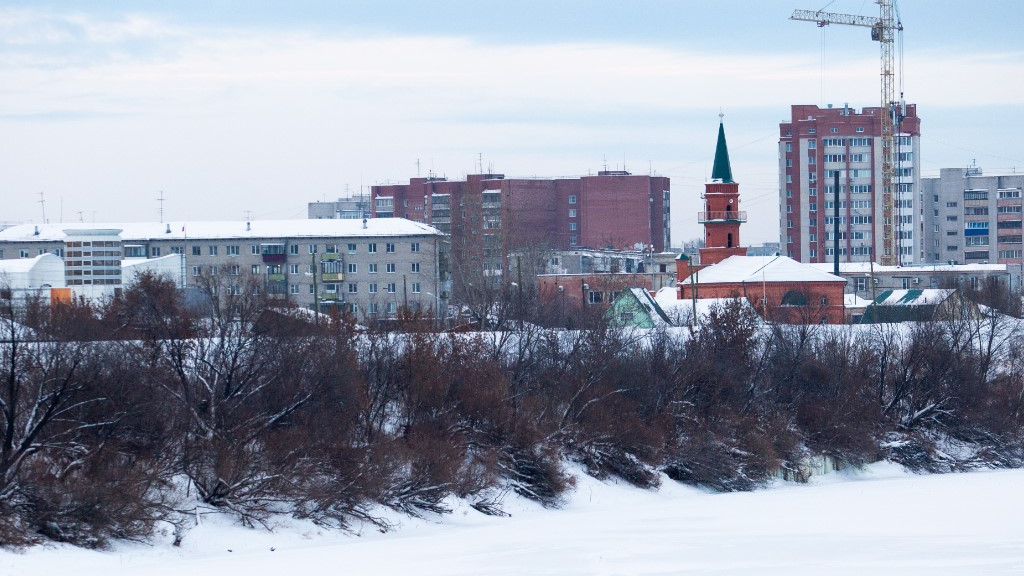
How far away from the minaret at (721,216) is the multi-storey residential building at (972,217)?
→ 5814 centimetres

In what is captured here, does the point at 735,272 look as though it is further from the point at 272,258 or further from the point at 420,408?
the point at 420,408

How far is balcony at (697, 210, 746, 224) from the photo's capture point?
81.3 meters

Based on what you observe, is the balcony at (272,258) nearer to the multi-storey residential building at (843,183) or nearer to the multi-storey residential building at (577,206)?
the multi-storey residential building at (577,206)

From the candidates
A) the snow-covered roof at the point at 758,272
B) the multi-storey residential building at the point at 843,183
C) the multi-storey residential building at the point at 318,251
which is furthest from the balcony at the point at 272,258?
the multi-storey residential building at the point at 843,183

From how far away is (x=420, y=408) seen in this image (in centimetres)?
3753

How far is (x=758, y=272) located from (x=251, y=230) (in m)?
36.8

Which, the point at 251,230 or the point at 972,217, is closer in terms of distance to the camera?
the point at 251,230

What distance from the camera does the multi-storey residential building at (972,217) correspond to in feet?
431

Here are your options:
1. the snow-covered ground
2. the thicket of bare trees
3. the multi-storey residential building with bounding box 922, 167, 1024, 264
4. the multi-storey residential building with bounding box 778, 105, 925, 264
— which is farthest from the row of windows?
the multi-storey residential building with bounding box 922, 167, 1024, 264

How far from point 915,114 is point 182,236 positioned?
236 ft

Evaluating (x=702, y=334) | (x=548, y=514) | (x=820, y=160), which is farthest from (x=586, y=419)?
(x=820, y=160)

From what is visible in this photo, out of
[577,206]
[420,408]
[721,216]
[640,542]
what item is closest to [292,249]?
[721,216]

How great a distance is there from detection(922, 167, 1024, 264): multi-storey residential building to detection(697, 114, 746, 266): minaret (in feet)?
Result: 191

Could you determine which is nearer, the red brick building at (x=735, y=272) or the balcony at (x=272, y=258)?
the red brick building at (x=735, y=272)
